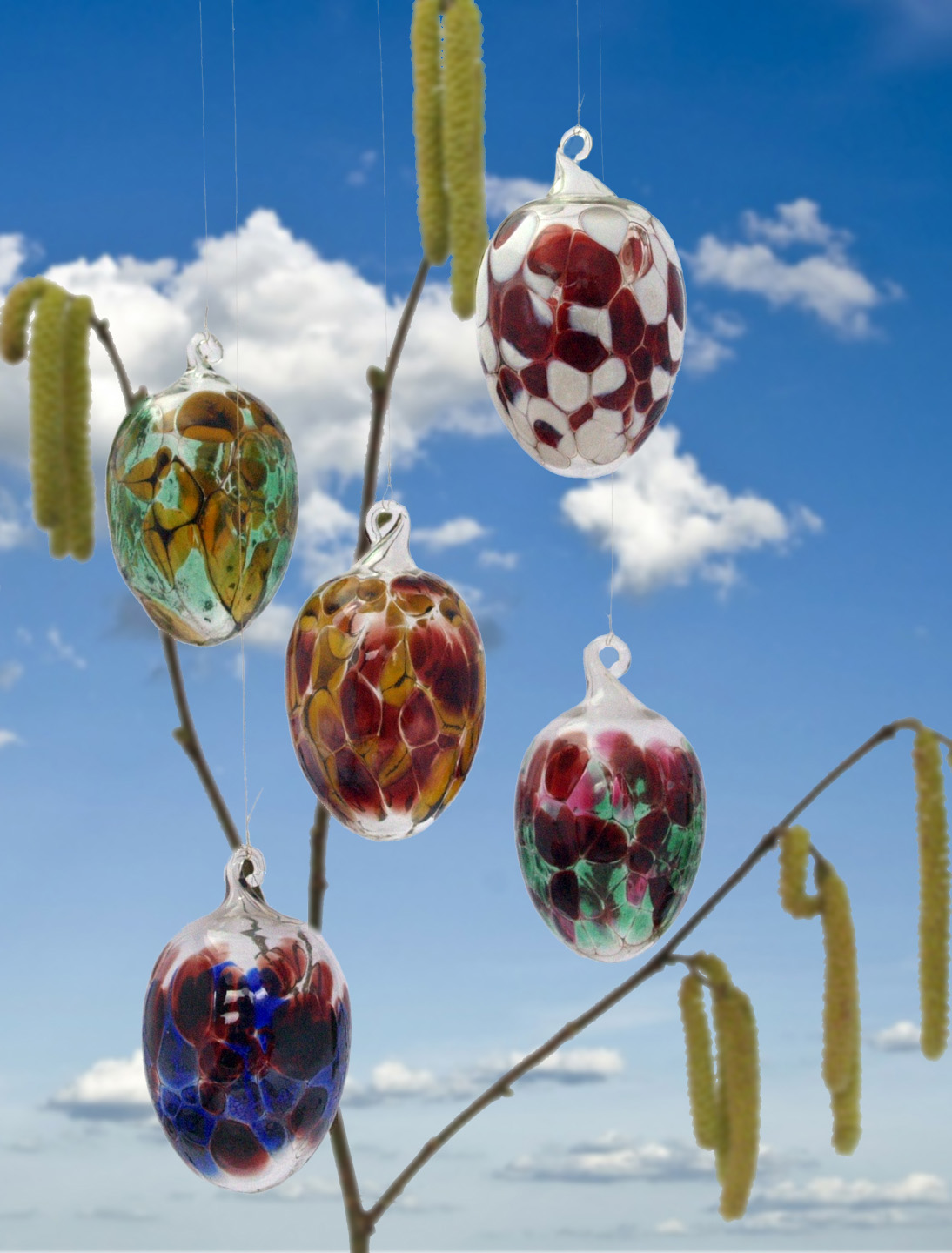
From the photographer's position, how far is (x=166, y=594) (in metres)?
1.58

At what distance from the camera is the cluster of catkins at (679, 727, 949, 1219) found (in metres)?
1.25

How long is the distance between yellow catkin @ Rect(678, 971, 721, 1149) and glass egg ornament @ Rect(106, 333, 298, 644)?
625mm

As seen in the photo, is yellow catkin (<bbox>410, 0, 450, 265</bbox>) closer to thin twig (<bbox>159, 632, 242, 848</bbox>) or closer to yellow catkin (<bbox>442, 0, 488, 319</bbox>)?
yellow catkin (<bbox>442, 0, 488, 319</bbox>)

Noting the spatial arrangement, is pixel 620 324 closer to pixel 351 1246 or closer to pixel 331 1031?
pixel 331 1031

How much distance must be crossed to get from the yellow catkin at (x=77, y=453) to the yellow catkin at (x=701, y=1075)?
63cm

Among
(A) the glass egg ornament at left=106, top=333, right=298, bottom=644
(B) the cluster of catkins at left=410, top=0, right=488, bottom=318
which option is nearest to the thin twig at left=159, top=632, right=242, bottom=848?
(A) the glass egg ornament at left=106, top=333, right=298, bottom=644

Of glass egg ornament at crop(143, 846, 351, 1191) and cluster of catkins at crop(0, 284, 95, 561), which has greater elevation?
cluster of catkins at crop(0, 284, 95, 561)

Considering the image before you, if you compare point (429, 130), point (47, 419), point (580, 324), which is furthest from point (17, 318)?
point (580, 324)

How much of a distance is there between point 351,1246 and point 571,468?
2.86 feet

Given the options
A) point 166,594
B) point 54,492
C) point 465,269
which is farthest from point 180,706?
point 465,269

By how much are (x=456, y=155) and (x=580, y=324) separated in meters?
0.35

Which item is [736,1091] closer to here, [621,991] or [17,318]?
[621,991]

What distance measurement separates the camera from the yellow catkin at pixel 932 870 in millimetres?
1245

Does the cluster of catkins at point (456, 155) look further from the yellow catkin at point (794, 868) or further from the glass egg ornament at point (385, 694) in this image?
the yellow catkin at point (794, 868)
